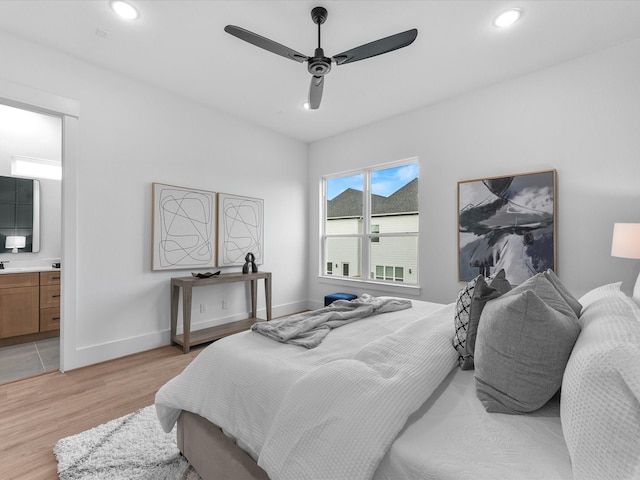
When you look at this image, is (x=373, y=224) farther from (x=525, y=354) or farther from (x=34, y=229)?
(x=34, y=229)

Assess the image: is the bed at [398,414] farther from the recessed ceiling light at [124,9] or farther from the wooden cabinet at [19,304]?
the wooden cabinet at [19,304]

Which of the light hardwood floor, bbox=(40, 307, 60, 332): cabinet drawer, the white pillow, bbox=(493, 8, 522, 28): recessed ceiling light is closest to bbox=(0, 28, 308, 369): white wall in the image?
the light hardwood floor

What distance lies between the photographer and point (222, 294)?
3.92 meters

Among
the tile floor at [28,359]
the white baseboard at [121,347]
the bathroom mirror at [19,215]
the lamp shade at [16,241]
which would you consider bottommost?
the tile floor at [28,359]

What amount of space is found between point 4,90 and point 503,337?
369cm

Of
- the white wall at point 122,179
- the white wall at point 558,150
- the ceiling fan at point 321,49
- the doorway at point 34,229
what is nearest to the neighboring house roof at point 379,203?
the white wall at point 558,150

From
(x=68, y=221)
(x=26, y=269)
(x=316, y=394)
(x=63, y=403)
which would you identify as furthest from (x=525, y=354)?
(x=26, y=269)

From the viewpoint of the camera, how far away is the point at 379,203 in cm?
434

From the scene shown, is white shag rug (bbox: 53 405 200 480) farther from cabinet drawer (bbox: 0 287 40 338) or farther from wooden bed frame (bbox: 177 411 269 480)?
cabinet drawer (bbox: 0 287 40 338)

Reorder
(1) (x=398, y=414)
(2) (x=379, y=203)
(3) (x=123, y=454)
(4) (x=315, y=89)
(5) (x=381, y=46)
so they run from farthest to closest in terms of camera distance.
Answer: (2) (x=379, y=203), (4) (x=315, y=89), (5) (x=381, y=46), (3) (x=123, y=454), (1) (x=398, y=414)

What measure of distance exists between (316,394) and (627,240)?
2492mm

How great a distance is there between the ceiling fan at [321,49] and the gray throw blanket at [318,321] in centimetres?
170

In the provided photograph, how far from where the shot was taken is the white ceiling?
85.7 inches

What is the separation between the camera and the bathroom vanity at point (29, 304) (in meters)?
3.40
